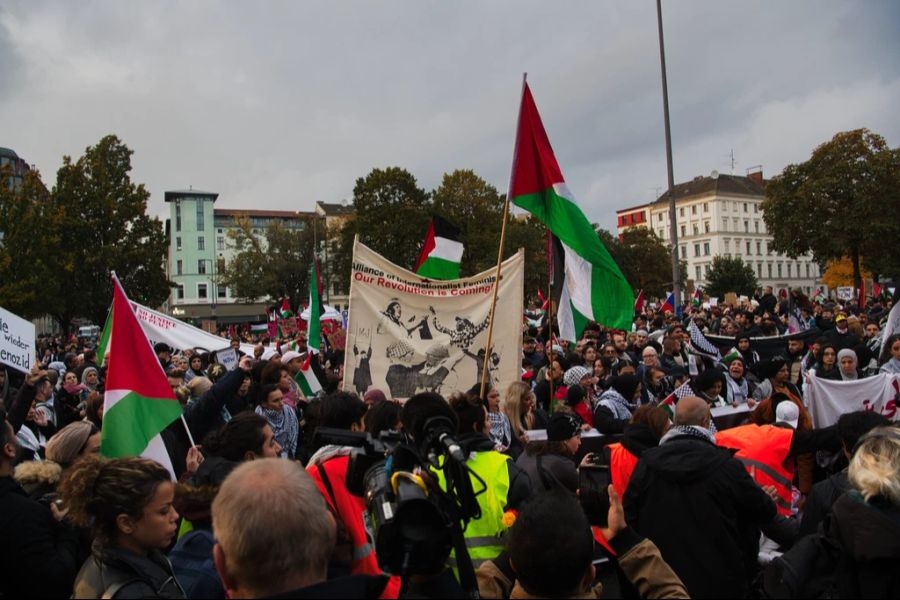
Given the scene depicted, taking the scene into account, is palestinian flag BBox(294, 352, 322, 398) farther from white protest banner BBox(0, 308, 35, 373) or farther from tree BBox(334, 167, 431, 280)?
tree BBox(334, 167, 431, 280)

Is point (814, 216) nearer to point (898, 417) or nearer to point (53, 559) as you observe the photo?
point (898, 417)

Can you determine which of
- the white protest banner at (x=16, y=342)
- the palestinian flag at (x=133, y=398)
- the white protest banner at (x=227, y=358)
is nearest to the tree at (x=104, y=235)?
the white protest banner at (x=227, y=358)

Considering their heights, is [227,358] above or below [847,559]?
above

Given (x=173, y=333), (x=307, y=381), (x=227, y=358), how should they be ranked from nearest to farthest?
(x=173, y=333) → (x=227, y=358) → (x=307, y=381)

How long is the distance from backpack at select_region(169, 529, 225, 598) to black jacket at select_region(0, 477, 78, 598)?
454 millimetres

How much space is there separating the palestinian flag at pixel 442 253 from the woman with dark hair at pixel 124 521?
24.5 feet

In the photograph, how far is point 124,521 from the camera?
110 inches

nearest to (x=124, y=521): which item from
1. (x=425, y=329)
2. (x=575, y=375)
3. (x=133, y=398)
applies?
(x=133, y=398)

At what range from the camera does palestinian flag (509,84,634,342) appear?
24.1ft

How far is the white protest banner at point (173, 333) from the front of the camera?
852cm

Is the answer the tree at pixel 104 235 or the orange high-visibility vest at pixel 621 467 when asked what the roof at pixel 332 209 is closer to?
the tree at pixel 104 235

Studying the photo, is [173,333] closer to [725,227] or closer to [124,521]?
[124,521]

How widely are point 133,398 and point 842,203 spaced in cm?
4987

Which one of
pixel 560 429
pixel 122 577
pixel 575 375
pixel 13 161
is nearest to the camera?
pixel 122 577
